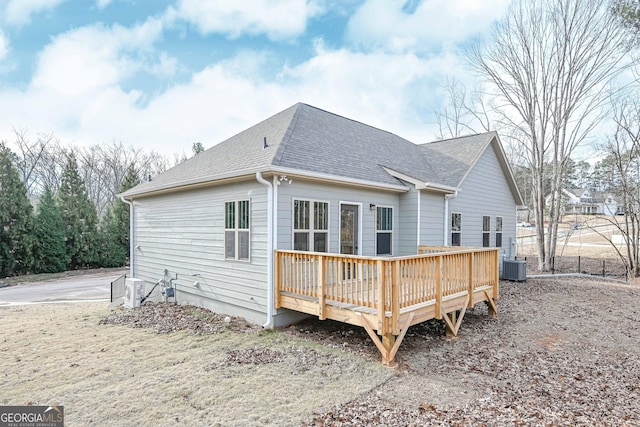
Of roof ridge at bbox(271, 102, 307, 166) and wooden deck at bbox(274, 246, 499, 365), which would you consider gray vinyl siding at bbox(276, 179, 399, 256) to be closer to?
roof ridge at bbox(271, 102, 307, 166)

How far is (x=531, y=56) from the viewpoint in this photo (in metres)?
Answer: 15.4

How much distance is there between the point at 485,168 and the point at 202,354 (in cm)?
1064

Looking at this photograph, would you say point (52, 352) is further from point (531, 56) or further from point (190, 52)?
point (531, 56)

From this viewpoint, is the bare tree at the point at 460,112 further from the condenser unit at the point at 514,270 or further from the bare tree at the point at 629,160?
the condenser unit at the point at 514,270

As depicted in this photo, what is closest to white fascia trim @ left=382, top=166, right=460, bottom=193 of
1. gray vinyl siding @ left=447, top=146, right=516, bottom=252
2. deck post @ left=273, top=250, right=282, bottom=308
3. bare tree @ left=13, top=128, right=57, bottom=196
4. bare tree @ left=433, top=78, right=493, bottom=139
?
Answer: gray vinyl siding @ left=447, top=146, right=516, bottom=252

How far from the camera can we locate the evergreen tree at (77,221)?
18438mm

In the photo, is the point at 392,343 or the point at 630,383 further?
the point at 392,343

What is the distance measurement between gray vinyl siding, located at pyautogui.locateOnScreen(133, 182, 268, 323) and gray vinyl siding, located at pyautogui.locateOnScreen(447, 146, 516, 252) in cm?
630

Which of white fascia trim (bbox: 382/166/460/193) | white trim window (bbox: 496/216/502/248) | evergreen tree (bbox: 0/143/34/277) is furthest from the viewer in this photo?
evergreen tree (bbox: 0/143/34/277)

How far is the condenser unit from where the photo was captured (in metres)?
11.9

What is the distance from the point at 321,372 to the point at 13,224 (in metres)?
18.8

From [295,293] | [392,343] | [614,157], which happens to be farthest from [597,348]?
[614,157]

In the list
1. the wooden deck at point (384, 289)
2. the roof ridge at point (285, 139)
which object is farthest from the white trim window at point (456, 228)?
the roof ridge at point (285, 139)

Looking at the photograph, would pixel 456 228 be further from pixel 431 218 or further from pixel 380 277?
pixel 380 277
